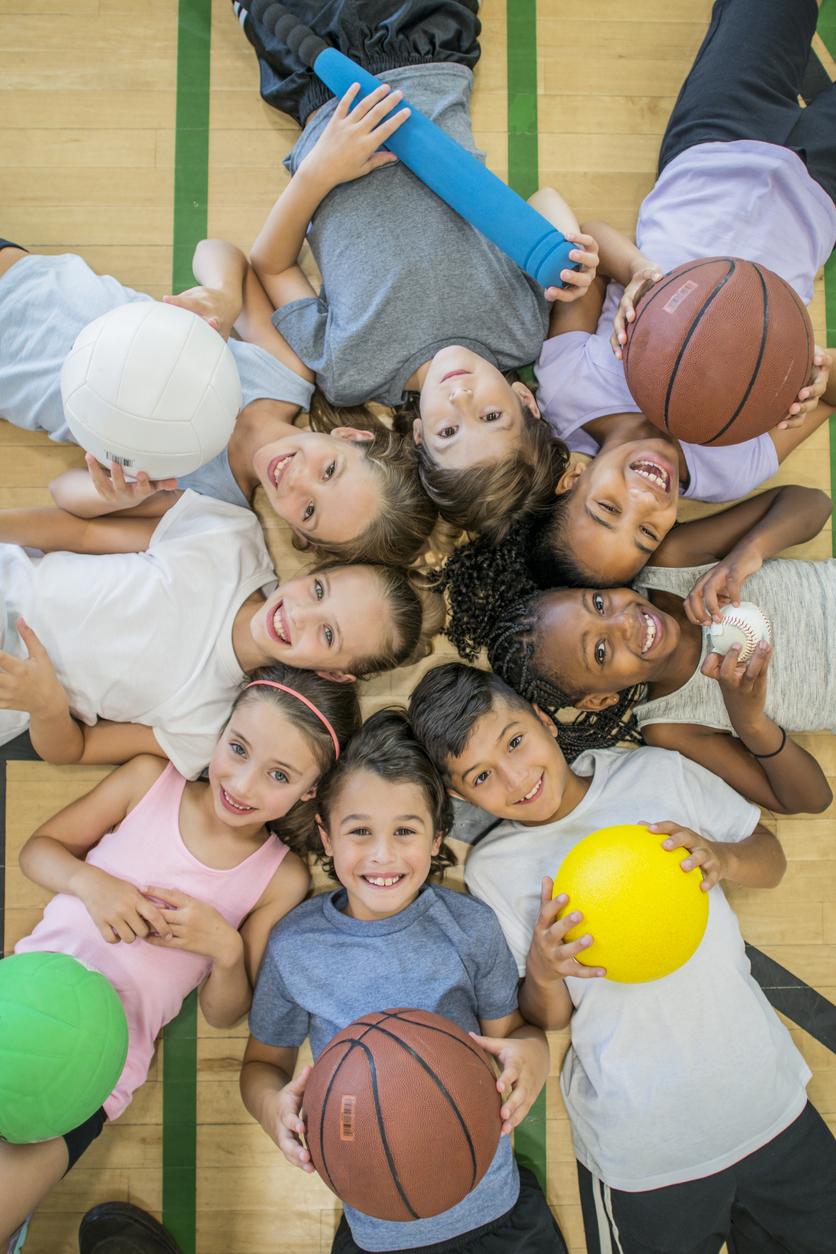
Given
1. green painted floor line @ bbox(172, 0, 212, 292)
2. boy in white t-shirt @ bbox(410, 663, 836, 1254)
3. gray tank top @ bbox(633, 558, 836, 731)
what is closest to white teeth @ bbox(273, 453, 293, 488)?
boy in white t-shirt @ bbox(410, 663, 836, 1254)

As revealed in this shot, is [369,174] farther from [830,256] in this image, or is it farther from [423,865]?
[423,865]

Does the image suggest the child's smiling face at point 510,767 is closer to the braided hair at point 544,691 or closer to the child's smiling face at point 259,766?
the braided hair at point 544,691

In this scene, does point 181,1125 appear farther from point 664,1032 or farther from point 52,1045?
point 664,1032

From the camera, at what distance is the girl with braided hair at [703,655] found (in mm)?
1926

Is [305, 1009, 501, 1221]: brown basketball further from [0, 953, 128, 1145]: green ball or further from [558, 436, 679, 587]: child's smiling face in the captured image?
[558, 436, 679, 587]: child's smiling face

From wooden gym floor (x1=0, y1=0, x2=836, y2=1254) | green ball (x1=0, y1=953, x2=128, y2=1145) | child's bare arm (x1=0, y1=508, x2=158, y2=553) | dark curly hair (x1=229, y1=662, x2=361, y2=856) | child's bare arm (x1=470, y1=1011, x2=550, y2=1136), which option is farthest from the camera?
wooden gym floor (x1=0, y1=0, x2=836, y2=1254)

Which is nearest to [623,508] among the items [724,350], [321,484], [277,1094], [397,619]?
[724,350]

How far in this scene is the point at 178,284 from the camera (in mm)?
2297

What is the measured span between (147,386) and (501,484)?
34.7 inches

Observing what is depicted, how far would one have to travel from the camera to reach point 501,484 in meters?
1.93

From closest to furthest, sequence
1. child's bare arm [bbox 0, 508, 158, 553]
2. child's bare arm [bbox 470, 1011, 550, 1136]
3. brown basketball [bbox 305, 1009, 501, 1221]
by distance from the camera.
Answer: brown basketball [bbox 305, 1009, 501, 1221] < child's bare arm [bbox 470, 1011, 550, 1136] < child's bare arm [bbox 0, 508, 158, 553]

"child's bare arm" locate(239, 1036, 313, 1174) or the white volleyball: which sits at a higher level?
the white volleyball

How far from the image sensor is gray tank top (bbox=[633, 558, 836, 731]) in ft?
6.91

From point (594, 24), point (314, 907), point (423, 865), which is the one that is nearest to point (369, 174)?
point (594, 24)
